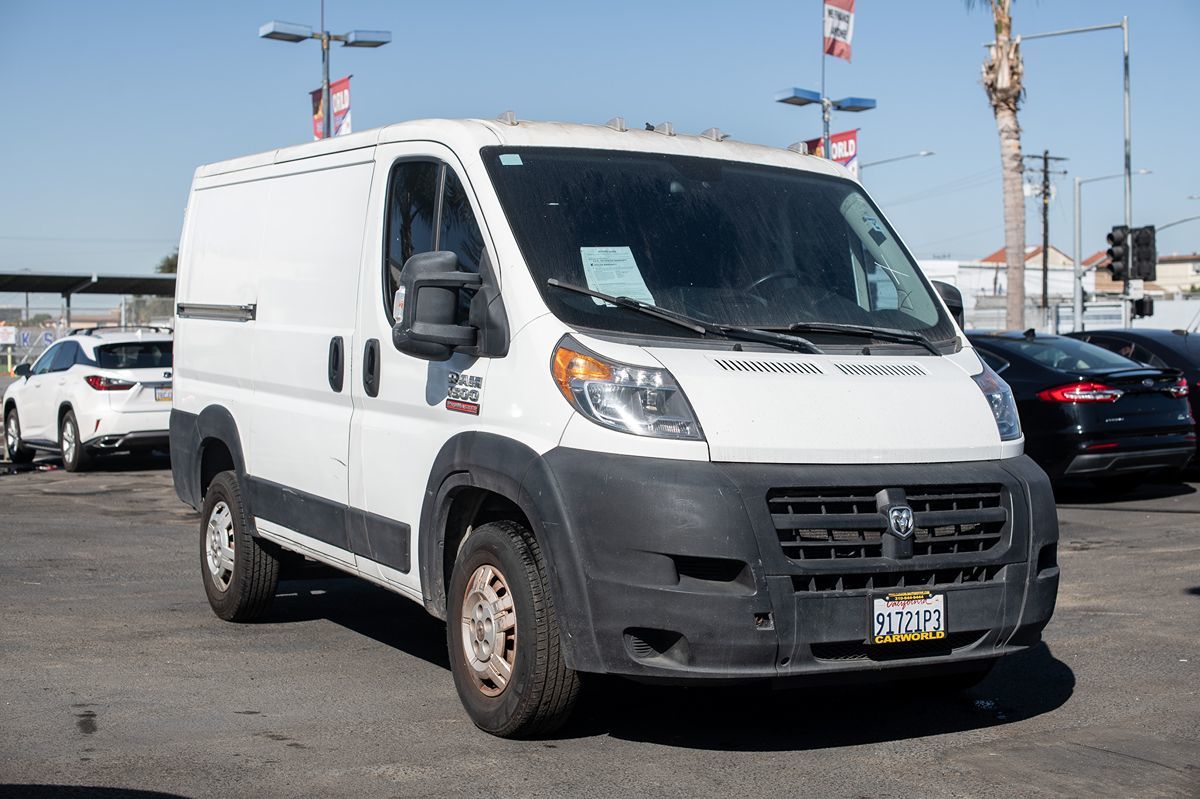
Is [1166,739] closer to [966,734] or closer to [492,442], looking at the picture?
[966,734]

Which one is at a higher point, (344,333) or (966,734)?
(344,333)

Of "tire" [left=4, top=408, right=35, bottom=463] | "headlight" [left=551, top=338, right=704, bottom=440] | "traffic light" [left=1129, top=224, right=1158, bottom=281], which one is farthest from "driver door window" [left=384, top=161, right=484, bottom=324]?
"traffic light" [left=1129, top=224, right=1158, bottom=281]

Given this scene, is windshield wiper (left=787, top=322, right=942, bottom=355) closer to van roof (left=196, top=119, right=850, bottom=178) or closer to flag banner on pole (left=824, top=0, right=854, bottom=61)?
van roof (left=196, top=119, right=850, bottom=178)

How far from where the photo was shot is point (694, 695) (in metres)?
6.48

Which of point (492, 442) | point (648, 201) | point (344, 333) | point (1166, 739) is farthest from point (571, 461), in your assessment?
point (1166, 739)

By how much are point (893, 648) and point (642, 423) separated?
1194 mm

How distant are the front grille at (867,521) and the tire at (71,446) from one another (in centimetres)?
1381

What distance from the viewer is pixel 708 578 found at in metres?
5.01

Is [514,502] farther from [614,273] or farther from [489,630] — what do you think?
[614,273]

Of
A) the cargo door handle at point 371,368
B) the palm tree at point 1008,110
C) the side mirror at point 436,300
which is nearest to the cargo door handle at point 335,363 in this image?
the cargo door handle at point 371,368

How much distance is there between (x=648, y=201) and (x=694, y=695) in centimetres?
215

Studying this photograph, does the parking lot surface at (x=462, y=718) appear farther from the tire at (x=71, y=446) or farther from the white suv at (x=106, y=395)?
the tire at (x=71, y=446)

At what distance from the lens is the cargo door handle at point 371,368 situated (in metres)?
6.38

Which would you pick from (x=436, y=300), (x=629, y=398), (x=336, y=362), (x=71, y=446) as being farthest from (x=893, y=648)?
(x=71, y=446)
